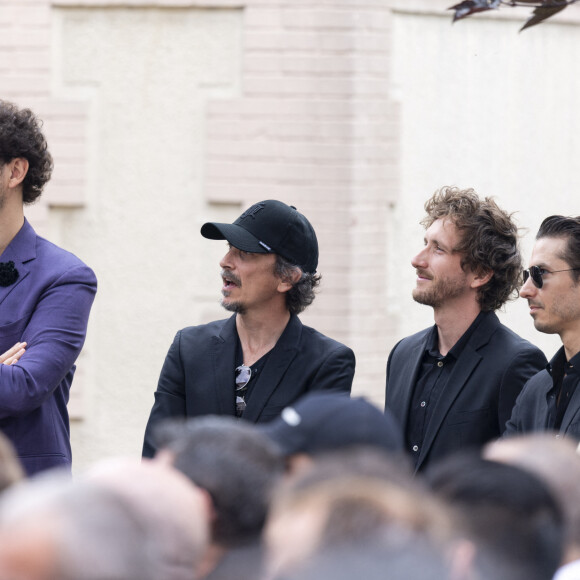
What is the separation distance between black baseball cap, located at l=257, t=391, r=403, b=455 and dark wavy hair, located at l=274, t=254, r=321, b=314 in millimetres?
1843

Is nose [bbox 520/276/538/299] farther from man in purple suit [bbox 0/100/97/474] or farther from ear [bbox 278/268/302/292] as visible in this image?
man in purple suit [bbox 0/100/97/474]

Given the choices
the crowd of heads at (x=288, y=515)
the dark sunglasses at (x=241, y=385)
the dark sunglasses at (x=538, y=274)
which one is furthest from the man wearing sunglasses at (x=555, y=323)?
the crowd of heads at (x=288, y=515)

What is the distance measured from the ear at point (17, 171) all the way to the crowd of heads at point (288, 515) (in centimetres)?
209

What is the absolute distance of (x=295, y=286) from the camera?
4414mm

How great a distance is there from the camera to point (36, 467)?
3887 mm

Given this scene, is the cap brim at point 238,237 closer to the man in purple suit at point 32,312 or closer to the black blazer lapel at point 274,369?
the black blazer lapel at point 274,369

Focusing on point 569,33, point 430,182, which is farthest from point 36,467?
point 569,33

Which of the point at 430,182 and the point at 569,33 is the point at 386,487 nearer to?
the point at 430,182

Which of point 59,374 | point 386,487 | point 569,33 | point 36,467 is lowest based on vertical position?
point 36,467

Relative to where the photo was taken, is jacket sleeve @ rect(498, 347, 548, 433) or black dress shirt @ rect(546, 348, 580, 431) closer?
black dress shirt @ rect(546, 348, 580, 431)

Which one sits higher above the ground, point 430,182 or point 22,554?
point 430,182

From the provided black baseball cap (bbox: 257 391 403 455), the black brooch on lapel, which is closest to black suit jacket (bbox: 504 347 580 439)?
black baseball cap (bbox: 257 391 403 455)

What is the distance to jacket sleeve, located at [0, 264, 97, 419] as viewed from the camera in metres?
3.77

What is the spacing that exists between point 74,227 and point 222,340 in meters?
2.23
